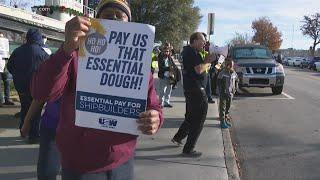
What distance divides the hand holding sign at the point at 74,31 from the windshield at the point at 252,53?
16786 mm

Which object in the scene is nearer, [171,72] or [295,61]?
[171,72]

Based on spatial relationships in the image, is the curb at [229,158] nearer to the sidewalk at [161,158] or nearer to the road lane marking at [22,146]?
the sidewalk at [161,158]

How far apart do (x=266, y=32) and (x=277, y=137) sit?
82819 mm

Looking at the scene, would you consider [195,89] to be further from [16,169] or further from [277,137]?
[277,137]

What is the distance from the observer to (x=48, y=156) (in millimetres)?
4898

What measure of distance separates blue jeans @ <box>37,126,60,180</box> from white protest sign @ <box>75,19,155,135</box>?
76.8 inches

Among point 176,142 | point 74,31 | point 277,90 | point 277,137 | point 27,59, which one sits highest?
point 74,31

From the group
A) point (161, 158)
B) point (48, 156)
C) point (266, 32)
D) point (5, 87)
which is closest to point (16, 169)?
point (161, 158)

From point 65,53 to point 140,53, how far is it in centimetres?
39

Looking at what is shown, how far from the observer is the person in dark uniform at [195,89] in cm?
791

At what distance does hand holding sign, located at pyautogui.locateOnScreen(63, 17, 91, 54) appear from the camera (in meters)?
2.80

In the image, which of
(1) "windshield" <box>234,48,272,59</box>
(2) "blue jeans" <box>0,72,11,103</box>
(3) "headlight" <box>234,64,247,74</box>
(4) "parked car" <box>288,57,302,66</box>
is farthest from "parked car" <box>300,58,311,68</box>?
(2) "blue jeans" <box>0,72,11,103</box>

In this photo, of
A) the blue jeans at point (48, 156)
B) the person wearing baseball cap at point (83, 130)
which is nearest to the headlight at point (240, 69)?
the blue jeans at point (48, 156)

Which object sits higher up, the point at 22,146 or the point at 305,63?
the point at 305,63
